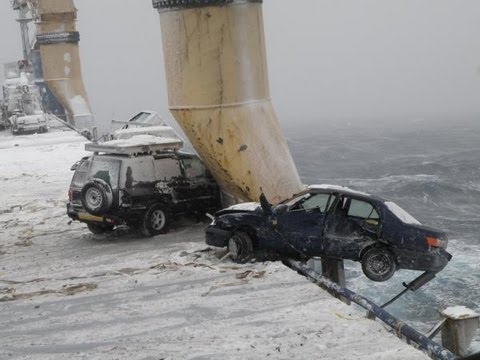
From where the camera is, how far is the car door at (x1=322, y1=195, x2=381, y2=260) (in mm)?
9523

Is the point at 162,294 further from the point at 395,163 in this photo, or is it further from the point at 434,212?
the point at 395,163

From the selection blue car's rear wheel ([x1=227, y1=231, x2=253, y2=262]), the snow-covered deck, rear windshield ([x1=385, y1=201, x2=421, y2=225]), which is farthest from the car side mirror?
rear windshield ([x1=385, y1=201, x2=421, y2=225])

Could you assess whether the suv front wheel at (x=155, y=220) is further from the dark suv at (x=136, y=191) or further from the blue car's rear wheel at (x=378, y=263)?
the blue car's rear wheel at (x=378, y=263)

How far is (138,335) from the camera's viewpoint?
7.45m

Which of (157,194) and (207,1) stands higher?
(207,1)

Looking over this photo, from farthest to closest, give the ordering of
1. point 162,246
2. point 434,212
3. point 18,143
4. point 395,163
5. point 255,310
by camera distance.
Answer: point 395,163, point 434,212, point 18,143, point 162,246, point 255,310

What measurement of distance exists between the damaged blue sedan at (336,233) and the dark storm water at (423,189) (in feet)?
25.9

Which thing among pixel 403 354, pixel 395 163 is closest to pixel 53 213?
pixel 403 354

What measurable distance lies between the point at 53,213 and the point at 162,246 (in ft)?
16.7

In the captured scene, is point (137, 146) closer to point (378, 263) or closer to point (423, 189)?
point (378, 263)

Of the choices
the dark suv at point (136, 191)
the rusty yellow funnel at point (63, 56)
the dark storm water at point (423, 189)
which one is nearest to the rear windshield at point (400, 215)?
the dark suv at point (136, 191)

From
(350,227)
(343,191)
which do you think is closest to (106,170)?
(343,191)

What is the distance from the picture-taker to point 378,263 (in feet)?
31.0

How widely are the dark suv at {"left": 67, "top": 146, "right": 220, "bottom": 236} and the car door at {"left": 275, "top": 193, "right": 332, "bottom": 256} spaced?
3453mm
